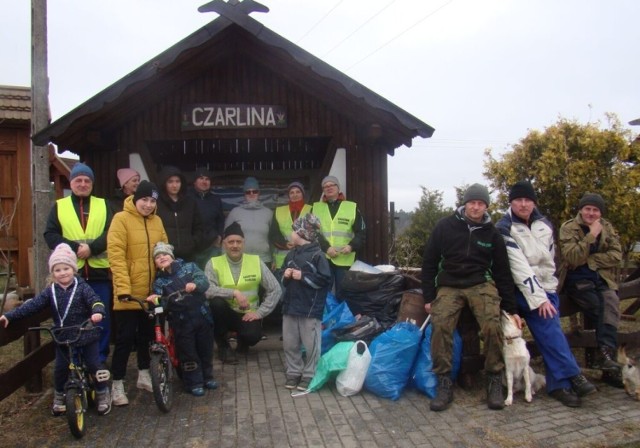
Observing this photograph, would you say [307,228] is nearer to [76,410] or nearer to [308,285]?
[308,285]

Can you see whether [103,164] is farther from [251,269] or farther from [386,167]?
[386,167]

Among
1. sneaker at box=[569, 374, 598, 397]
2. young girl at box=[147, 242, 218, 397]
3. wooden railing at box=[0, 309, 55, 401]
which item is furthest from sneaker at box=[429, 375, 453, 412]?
wooden railing at box=[0, 309, 55, 401]

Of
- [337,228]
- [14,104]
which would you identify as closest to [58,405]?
[337,228]

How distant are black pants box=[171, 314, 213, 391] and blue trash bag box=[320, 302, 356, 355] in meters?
1.23

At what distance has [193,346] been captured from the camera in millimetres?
4781

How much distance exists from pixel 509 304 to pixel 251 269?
250 centimetres

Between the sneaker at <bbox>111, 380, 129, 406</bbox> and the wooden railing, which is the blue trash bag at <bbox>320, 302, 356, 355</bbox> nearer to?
the sneaker at <bbox>111, 380, 129, 406</bbox>

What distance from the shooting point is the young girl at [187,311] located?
4.66m

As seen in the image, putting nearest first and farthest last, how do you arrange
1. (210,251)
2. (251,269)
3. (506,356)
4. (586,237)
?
(506,356), (586,237), (251,269), (210,251)

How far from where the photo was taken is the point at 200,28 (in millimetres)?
5832

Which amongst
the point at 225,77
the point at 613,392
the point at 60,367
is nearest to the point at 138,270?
the point at 60,367

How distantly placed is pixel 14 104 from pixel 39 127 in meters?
5.65

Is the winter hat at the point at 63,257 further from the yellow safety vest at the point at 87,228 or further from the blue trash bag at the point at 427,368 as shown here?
the blue trash bag at the point at 427,368

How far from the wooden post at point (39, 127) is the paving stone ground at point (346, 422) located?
1868 millimetres
